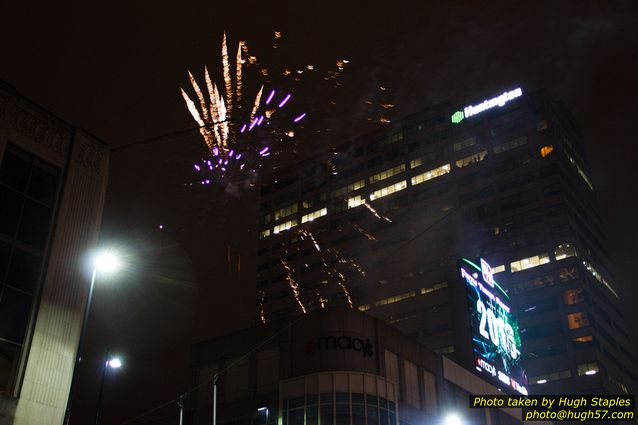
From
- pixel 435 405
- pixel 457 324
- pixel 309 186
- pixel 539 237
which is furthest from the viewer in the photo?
pixel 309 186

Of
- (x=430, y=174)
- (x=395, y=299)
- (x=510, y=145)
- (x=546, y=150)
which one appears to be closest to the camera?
(x=546, y=150)

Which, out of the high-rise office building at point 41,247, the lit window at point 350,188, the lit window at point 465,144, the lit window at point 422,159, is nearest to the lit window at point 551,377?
the lit window at point 465,144

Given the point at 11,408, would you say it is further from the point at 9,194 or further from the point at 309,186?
the point at 309,186

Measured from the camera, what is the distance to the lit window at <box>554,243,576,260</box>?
438 ft

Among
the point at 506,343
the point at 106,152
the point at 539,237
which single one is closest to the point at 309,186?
the point at 539,237

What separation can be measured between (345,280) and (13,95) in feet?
440

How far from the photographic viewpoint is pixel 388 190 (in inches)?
6363

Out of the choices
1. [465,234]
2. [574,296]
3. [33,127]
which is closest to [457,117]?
[465,234]

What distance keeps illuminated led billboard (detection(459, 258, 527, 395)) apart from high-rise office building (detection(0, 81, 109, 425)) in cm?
4010

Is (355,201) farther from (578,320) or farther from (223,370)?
(223,370)

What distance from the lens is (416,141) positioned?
162 m

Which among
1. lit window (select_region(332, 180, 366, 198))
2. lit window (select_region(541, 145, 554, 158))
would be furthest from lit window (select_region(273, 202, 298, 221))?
lit window (select_region(541, 145, 554, 158))

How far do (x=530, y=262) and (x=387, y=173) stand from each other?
4160cm

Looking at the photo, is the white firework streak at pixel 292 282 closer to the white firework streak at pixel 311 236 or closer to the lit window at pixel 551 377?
the white firework streak at pixel 311 236
